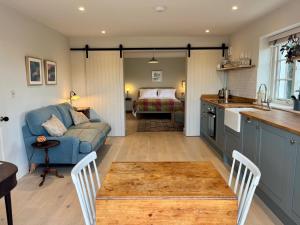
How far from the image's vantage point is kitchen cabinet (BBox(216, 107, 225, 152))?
403 centimetres

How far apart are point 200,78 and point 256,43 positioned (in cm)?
179

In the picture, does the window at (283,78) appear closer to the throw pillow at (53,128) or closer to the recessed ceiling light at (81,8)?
the recessed ceiling light at (81,8)

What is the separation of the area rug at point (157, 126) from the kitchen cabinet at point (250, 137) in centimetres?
350

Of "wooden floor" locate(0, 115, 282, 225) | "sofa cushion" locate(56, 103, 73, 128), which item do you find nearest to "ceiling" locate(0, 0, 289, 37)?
"sofa cushion" locate(56, 103, 73, 128)

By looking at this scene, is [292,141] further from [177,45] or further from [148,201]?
[177,45]

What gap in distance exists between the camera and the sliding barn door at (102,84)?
18.7 feet

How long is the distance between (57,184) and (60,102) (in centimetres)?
231

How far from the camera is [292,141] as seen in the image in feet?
6.71

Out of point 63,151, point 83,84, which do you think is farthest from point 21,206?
point 83,84

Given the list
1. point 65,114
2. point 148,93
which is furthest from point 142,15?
point 148,93

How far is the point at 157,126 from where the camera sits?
700 centimetres

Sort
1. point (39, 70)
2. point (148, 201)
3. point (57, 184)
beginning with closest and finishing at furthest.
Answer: point (148, 201) < point (57, 184) < point (39, 70)

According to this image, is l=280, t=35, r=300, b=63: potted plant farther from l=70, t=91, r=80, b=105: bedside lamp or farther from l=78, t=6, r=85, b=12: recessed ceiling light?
l=70, t=91, r=80, b=105: bedside lamp

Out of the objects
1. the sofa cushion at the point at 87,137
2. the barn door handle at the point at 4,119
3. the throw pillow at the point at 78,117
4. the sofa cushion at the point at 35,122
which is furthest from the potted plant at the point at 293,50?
the throw pillow at the point at 78,117
